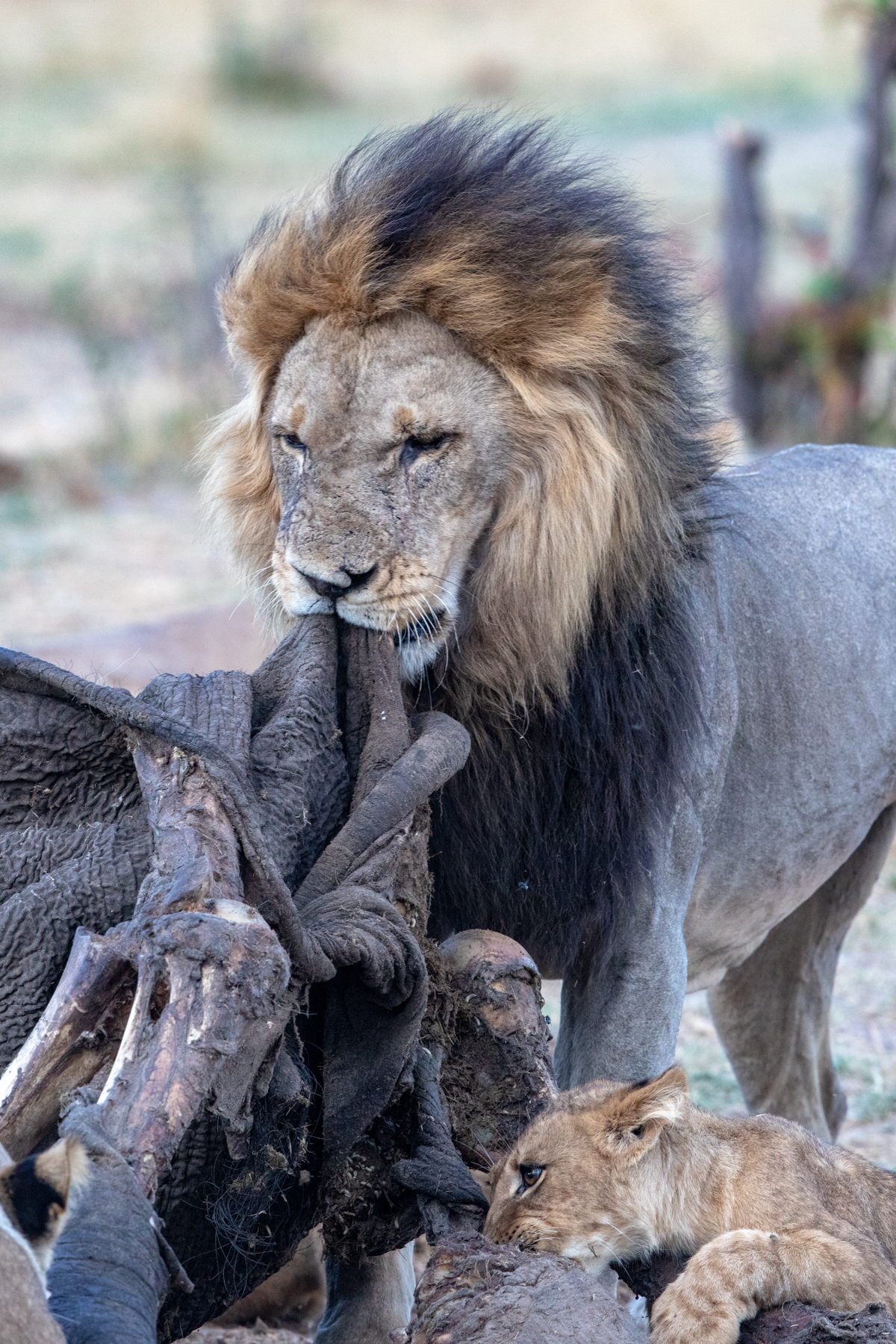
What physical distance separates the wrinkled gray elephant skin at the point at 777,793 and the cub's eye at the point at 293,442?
0.89 m

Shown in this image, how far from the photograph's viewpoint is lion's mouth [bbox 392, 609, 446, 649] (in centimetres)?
275

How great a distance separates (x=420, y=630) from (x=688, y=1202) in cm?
102

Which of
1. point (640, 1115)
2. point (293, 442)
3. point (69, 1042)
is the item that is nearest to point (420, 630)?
point (293, 442)

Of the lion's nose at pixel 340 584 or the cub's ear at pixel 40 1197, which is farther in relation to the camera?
the lion's nose at pixel 340 584

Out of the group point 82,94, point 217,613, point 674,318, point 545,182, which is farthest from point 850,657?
point 82,94

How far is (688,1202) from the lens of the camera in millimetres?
2402

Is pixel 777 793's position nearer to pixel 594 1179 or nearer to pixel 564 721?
pixel 564 721

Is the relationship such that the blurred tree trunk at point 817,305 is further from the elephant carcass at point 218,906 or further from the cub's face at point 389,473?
the elephant carcass at point 218,906

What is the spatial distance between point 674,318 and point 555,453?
43 cm

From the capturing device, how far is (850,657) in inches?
157

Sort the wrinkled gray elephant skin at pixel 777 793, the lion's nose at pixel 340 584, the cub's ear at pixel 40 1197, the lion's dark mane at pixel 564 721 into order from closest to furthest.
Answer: the cub's ear at pixel 40 1197 < the lion's nose at pixel 340 584 < the lion's dark mane at pixel 564 721 < the wrinkled gray elephant skin at pixel 777 793

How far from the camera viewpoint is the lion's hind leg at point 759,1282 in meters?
2.10

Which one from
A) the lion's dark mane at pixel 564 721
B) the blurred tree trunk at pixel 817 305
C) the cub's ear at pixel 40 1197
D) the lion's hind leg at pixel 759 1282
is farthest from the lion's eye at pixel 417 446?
the blurred tree trunk at pixel 817 305

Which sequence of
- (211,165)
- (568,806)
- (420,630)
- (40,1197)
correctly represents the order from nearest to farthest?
1. (40,1197)
2. (420,630)
3. (568,806)
4. (211,165)
